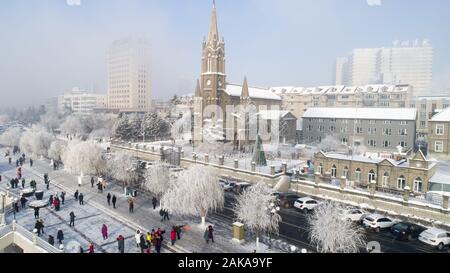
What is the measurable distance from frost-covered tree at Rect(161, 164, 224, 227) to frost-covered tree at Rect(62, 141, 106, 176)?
15.8m

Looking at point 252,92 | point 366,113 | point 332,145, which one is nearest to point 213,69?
point 252,92

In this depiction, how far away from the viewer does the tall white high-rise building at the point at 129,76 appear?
265 feet

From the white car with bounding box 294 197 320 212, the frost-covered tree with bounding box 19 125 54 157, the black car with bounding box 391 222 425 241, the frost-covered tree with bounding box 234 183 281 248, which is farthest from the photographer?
the frost-covered tree with bounding box 19 125 54 157

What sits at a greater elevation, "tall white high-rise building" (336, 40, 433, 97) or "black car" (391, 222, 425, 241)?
"tall white high-rise building" (336, 40, 433, 97)

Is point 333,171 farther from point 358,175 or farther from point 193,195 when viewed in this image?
point 193,195

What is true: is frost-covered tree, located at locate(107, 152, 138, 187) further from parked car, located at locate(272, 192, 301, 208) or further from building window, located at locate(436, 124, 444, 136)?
building window, located at locate(436, 124, 444, 136)

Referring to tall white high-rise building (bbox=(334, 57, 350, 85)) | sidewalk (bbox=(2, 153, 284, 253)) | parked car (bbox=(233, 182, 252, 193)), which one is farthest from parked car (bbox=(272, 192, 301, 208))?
tall white high-rise building (bbox=(334, 57, 350, 85))

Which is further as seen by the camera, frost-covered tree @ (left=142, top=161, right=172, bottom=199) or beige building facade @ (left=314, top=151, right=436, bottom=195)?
beige building facade @ (left=314, top=151, right=436, bottom=195)

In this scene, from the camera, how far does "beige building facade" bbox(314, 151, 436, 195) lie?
26.5 m

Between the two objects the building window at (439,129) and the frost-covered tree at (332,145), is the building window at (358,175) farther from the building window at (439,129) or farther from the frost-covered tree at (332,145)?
the frost-covered tree at (332,145)

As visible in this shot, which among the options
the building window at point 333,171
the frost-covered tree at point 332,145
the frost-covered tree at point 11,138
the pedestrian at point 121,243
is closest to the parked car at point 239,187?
the building window at point 333,171

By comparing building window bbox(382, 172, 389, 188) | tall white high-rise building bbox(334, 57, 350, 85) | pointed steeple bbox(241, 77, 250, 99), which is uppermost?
tall white high-rise building bbox(334, 57, 350, 85)

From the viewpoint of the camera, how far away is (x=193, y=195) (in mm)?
20594

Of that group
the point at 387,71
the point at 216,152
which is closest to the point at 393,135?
the point at 387,71
